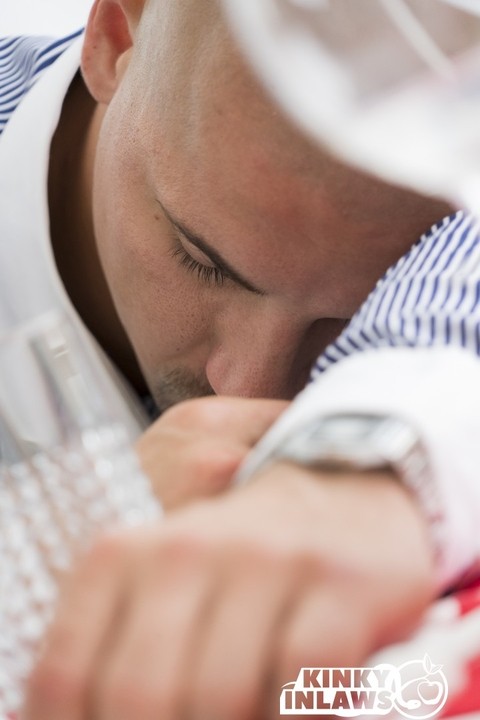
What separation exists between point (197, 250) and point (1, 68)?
409 mm

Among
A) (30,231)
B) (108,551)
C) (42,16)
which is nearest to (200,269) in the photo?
(30,231)

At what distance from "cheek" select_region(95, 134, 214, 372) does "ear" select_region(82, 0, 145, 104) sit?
61 millimetres

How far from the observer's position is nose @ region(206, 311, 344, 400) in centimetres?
41

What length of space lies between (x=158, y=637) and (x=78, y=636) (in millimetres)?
16

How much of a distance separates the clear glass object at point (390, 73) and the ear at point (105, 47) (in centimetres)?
29

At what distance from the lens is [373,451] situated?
201 mm

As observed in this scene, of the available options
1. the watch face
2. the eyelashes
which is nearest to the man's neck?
the eyelashes

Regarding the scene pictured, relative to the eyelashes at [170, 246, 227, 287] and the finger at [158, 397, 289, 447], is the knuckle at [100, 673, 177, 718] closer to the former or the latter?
the finger at [158, 397, 289, 447]

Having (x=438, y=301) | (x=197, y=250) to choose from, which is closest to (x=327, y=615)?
(x=438, y=301)

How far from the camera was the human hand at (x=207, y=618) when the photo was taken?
0.54 ft

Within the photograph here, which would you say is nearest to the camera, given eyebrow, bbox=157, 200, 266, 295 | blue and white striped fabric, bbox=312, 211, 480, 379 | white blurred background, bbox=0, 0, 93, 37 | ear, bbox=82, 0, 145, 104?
blue and white striped fabric, bbox=312, 211, 480, 379

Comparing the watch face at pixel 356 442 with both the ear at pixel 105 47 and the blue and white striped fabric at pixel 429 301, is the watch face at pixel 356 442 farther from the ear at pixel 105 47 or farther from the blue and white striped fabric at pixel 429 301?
the ear at pixel 105 47

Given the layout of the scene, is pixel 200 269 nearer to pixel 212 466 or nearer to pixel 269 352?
pixel 269 352

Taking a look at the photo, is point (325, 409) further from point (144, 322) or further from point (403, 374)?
point (144, 322)
